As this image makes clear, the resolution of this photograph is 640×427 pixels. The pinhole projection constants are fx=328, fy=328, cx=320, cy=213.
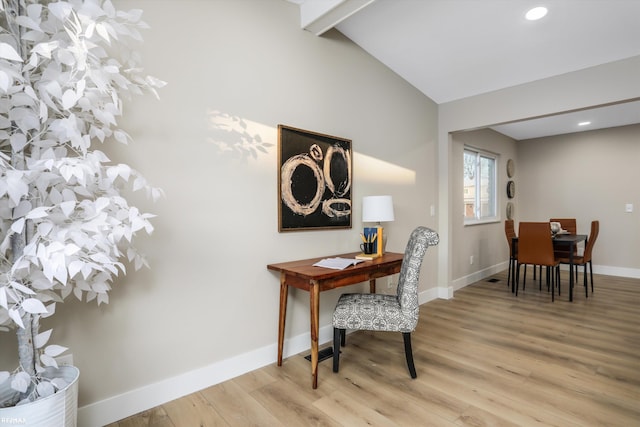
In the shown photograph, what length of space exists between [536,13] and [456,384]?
280cm

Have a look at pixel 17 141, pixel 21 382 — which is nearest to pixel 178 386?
pixel 21 382

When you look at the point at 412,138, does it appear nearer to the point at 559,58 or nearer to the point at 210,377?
the point at 559,58

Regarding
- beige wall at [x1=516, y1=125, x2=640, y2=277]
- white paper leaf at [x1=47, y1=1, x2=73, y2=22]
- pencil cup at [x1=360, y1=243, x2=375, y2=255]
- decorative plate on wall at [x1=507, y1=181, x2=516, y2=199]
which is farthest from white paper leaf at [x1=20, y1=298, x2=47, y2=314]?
beige wall at [x1=516, y1=125, x2=640, y2=277]

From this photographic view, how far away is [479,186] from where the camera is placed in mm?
5418

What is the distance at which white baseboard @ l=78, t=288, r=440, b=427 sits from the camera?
173 cm

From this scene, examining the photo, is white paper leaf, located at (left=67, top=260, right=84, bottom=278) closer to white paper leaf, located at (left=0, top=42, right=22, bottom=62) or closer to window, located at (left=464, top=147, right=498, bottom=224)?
white paper leaf, located at (left=0, top=42, right=22, bottom=62)

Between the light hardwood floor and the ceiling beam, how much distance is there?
259 cm

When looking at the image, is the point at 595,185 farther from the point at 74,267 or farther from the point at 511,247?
the point at 74,267

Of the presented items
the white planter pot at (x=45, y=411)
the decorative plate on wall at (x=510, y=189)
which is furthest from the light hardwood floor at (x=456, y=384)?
the decorative plate on wall at (x=510, y=189)

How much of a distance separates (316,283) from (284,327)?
0.59 m

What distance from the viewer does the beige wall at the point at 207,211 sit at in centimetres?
181

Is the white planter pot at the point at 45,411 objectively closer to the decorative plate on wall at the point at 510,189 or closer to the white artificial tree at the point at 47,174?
the white artificial tree at the point at 47,174

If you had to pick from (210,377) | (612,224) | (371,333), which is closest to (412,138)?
(371,333)

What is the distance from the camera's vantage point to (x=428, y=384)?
2139 millimetres
